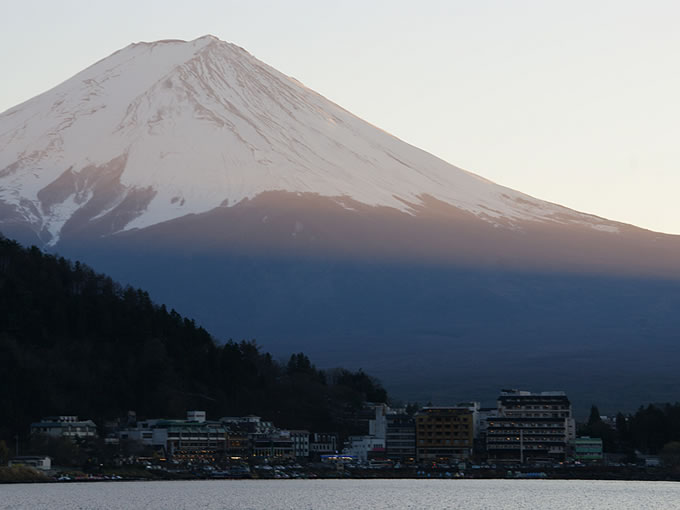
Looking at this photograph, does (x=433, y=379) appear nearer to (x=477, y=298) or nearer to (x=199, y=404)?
(x=477, y=298)

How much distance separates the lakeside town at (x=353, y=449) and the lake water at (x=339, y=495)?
470 cm

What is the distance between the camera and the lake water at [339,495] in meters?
66.1

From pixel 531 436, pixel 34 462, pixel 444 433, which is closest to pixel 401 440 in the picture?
pixel 444 433

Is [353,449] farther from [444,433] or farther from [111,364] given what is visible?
[111,364]

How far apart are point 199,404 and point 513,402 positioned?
22.7 meters

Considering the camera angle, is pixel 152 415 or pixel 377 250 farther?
pixel 377 250

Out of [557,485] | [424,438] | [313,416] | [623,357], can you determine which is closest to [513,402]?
[424,438]

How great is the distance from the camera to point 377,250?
639ft

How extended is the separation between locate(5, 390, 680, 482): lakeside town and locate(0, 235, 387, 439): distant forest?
1539 mm

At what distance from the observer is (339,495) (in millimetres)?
73500

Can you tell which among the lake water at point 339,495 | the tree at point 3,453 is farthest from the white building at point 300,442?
the tree at point 3,453

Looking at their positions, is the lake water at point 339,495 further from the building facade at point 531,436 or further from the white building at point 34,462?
the building facade at point 531,436

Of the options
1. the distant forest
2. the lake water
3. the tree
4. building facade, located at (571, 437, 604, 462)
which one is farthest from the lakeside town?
the lake water

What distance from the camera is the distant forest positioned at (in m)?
91.0
